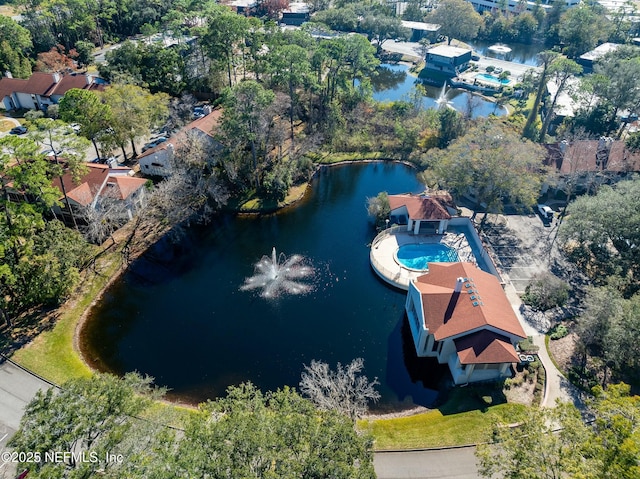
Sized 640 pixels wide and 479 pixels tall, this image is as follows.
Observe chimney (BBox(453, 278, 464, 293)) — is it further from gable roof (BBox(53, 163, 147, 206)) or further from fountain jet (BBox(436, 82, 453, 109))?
fountain jet (BBox(436, 82, 453, 109))

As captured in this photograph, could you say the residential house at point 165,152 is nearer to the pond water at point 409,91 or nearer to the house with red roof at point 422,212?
the house with red roof at point 422,212

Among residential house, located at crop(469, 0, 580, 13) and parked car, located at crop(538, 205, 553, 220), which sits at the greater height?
residential house, located at crop(469, 0, 580, 13)

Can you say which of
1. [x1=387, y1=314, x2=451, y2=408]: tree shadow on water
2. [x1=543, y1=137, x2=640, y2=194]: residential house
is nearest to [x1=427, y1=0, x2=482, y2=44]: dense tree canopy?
[x1=543, y1=137, x2=640, y2=194]: residential house

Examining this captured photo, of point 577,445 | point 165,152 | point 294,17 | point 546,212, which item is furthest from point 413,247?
point 294,17

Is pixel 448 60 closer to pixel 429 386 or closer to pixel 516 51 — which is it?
pixel 516 51

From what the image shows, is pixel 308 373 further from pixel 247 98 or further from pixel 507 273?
pixel 247 98

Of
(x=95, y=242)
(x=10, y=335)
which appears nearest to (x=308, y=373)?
(x=10, y=335)

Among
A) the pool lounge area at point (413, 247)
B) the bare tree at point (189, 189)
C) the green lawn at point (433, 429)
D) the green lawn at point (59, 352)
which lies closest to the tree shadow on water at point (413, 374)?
the green lawn at point (433, 429)
